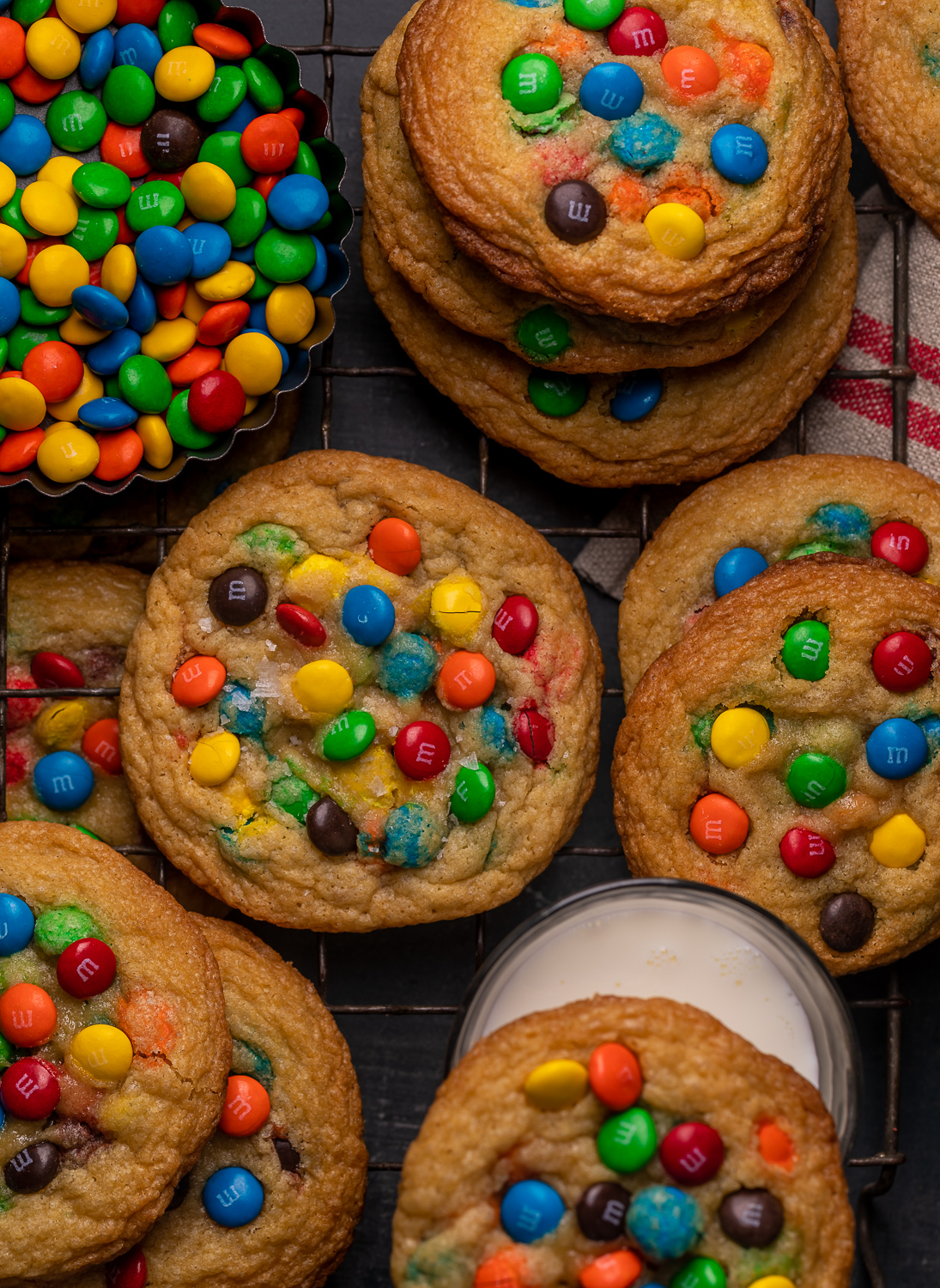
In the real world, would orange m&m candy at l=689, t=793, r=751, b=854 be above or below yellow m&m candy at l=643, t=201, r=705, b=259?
below

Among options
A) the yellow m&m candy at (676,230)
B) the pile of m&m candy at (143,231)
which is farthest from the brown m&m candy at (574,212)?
the pile of m&m candy at (143,231)

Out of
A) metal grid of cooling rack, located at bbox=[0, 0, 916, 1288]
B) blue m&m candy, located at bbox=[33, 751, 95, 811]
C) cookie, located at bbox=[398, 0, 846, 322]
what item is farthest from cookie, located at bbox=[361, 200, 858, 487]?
blue m&m candy, located at bbox=[33, 751, 95, 811]

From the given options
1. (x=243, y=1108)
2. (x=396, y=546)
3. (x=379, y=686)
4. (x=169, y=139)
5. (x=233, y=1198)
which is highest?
(x=169, y=139)

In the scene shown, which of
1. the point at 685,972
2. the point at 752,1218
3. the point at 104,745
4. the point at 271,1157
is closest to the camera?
the point at 752,1218

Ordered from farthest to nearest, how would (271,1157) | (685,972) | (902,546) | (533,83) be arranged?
(902,546) < (271,1157) < (533,83) < (685,972)

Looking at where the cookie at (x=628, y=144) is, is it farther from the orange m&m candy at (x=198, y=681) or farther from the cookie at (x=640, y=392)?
the orange m&m candy at (x=198, y=681)

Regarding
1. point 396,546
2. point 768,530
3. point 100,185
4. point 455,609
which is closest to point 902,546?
point 768,530

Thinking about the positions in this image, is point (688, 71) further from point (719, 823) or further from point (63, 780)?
point (63, 780)

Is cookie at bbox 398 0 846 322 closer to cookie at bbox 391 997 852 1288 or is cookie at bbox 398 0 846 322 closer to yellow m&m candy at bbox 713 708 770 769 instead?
yellow m&m candy at bbox 713 708 770 769
